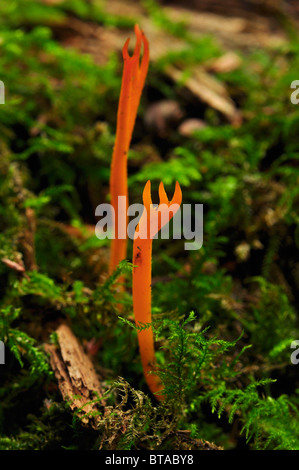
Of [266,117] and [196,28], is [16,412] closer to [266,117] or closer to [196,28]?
[266,117]

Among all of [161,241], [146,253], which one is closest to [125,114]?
[146,253]

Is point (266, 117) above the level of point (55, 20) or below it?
below

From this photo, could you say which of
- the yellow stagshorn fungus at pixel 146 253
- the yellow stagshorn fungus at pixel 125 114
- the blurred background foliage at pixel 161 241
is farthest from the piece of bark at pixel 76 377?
the yellow stagshorn fungus at pixel 125 114

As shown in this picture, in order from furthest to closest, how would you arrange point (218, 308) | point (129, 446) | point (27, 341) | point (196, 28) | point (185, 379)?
point (196, 28) < point (218, 308) < point (27, 341) < point (185, 379) < point (129, 446)

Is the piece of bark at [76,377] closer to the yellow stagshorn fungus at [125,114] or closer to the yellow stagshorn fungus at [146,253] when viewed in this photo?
the yellow stagshorn fungus at [146,253]

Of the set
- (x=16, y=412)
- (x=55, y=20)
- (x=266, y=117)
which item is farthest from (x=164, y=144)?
(x=16, y=412)

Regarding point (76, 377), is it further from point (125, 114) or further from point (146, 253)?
point (125, 114)

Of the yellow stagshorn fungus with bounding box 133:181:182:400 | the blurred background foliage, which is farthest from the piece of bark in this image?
the yellow stagshorn fungus with bounding box 133:181:182:400
